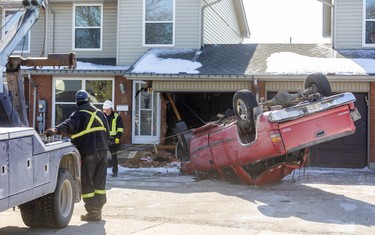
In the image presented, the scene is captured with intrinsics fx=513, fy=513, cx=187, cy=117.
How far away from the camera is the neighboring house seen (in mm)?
14484

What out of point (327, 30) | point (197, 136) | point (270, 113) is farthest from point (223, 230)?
→ point (327, 30)

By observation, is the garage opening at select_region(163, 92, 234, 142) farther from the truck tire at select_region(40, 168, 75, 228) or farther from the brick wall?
the truck tire at select_region(40, 168, 75, 228)

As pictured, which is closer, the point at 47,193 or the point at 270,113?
the point at 47,193

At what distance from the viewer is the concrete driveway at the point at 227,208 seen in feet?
22.9

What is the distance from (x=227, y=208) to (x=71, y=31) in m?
11.9

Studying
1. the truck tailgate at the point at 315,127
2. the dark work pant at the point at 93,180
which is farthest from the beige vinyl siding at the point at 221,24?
the dark work pant at the point at 93,180

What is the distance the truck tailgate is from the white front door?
7.88 meters

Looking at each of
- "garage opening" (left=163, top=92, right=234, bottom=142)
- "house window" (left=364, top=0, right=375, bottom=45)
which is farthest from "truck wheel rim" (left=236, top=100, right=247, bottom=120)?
"house window" (left=364, top=0, right=375, bottom=45)

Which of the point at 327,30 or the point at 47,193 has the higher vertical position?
the point at 327,30

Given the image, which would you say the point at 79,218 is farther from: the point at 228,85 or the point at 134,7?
the point at 134,7

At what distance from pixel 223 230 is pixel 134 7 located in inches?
464

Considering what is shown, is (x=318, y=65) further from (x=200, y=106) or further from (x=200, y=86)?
(x=200, y=106)

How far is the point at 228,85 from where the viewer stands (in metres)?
15.0

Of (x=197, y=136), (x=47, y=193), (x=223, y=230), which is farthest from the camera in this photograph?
(x=197, y=136)
